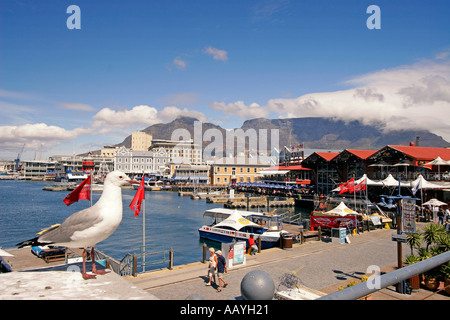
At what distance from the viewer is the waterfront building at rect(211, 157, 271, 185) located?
93375mm

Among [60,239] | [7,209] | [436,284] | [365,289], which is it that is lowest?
[7,209]

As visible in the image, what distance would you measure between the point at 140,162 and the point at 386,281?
121 metres

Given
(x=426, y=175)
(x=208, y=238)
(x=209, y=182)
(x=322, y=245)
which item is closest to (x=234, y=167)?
(x=209, y=182)

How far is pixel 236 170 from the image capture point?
9388cm

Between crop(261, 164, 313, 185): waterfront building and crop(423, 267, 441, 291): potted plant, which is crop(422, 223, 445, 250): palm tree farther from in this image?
crop(261, 164, 313, 185): waterfront building

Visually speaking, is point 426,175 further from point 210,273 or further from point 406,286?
point 210,273

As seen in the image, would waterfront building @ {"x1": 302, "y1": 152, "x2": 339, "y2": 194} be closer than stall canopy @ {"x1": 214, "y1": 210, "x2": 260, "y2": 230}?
No

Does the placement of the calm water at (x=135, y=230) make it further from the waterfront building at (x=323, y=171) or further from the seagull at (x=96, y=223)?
the waterfront building at (x=323, y=171)

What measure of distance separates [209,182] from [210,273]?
8748 cm

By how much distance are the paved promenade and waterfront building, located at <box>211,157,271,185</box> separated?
2884 inches

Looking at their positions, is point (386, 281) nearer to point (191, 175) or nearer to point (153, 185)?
point (191, 175)

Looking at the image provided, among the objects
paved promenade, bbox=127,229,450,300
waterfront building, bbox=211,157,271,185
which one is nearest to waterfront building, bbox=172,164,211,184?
waterfront building, bbox=211,157,271,185

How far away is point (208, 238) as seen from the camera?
91.1ft

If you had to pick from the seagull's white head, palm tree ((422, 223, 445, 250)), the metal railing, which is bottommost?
palm tree ((422, 223, 445, 250))
